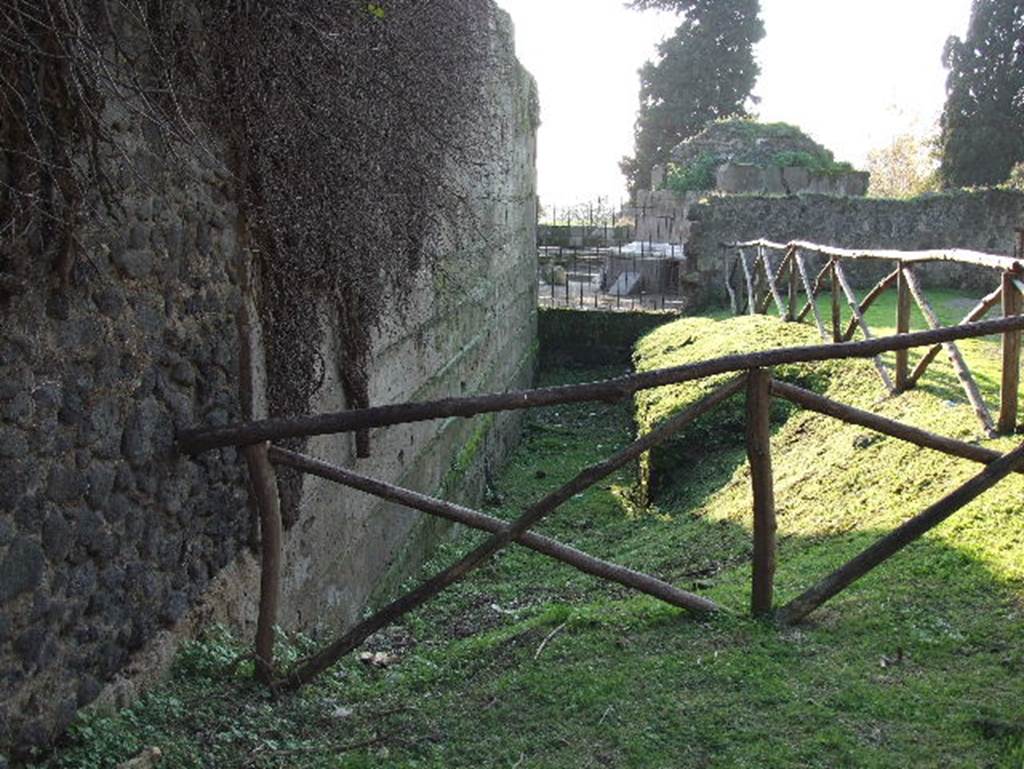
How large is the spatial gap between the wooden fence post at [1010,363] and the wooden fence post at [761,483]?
206cm

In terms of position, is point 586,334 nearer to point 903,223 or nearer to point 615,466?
point 903,223

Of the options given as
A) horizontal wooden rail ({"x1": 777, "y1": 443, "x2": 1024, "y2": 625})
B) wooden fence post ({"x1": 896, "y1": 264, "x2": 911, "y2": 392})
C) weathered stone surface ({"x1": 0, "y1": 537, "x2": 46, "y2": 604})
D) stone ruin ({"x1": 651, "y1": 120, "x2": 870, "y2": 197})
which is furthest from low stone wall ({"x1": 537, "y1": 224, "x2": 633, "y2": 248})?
weathered stone surface ({"x1": 0, "y1": 537, "x2": 46, "y2": 604})

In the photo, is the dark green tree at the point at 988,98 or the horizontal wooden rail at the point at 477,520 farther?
the dark green tree at the point at 988,98

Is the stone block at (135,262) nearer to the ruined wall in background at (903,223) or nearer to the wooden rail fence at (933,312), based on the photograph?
the wooden rail fence at (933,312)

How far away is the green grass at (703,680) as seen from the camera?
2.79 meters

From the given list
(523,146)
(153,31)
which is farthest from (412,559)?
(523,146)

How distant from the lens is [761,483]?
139 inches

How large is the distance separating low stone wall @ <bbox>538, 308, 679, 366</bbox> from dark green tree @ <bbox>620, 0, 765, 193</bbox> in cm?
1840

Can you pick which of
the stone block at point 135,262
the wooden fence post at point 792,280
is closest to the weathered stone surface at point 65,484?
the stone block at point 135,262

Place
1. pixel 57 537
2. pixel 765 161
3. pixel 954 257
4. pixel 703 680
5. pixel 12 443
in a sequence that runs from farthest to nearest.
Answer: pixel 765 161
pixel 954 257
pixel 703 680
pixel 57 537
pixel 12 443

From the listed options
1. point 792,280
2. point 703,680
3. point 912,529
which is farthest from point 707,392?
point 703,680

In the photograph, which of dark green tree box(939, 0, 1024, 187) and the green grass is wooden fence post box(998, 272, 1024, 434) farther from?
dark green tree box(939, 0, 1024, 187)

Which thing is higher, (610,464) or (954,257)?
(954,257)

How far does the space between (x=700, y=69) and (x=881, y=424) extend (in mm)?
30178
